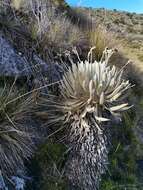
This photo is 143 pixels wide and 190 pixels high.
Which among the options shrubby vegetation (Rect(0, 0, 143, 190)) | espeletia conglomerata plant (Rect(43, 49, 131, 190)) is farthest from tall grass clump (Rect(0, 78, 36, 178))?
espeletia conglomerata plant (Rect(43, 49, 131, 190))

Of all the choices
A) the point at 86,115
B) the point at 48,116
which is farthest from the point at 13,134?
the point at 86,115

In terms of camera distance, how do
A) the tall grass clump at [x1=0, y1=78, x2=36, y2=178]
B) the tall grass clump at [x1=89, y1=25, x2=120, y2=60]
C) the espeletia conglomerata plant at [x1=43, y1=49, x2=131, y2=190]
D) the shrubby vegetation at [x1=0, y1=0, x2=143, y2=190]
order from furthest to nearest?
the tall grass clump at [x1=89, y1=25, x2=120, y2=60]
the espeletia conglomerata plant at [x1=43, y1=49, x2=131, y2=190]
the shrubby vegetation at [x1=0, y1=0, x2=143, y2=190]
the tall grass clump at [x1=0, y1=78, x2=36, y2=178]

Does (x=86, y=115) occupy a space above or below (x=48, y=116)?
above

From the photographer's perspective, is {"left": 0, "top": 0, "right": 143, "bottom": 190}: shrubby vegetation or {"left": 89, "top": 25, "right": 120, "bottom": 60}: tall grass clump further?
{"left": 89, "top": 25, "right": 120, "bottom": 60}: tall grass clump

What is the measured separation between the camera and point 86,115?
21.8 feet

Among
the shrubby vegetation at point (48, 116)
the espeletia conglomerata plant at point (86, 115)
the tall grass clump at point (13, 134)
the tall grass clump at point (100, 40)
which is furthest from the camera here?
the tall grass clump at point (100, 40)

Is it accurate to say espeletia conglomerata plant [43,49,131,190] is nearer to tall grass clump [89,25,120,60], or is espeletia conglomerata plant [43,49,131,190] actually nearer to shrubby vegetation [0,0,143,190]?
shrubby vegetation [0,0,143,190]

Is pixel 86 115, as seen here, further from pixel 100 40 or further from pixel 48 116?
pixel 100 40

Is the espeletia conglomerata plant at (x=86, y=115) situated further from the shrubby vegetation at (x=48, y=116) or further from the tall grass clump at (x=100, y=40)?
the tall grass clump at (x=100, y=40)

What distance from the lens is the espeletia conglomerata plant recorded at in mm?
6352

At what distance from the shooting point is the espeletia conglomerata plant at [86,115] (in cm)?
635

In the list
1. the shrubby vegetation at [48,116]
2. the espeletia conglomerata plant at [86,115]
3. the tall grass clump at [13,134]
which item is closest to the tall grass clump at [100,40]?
the shrubby vegetation at [48,116]

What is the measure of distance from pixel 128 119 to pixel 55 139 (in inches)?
89.0

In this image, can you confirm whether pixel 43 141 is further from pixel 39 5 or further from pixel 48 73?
pixel 39 5
